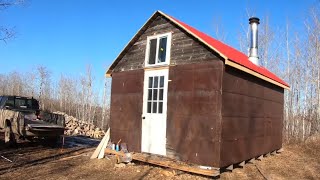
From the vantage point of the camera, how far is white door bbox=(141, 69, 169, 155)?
1084 cm

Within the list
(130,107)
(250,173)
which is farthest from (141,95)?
(250,173)

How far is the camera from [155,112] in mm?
11141

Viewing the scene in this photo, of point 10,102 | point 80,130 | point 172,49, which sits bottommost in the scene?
point 80,130

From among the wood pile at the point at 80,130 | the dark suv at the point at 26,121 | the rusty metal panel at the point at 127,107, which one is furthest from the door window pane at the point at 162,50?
the wood pile at the point at 80,130

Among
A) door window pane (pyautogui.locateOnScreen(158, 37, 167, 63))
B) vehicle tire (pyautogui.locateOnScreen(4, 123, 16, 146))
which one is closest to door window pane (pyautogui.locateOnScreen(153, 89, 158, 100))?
door window pane (pyautogui.locateOnScreen(158, 37, 167, 63))

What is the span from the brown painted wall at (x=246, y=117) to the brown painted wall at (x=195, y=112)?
270 millimetres

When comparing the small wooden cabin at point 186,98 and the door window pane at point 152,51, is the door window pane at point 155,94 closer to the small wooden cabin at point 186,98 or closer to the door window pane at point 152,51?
the small wooden cabin at point 186,98

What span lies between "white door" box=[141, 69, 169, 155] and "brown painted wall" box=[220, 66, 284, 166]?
216 cm

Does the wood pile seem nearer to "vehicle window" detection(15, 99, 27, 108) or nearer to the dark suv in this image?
"vehicle window" detection(15, 99, 27, 108)

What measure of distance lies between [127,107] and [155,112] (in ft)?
5.17

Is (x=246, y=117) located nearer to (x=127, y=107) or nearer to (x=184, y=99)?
(x=184, y=99)

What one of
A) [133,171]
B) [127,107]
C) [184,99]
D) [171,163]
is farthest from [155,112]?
[133,171]

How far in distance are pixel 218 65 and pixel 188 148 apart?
2733mm

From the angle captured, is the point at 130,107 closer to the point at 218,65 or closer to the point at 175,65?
the point at 175,65
